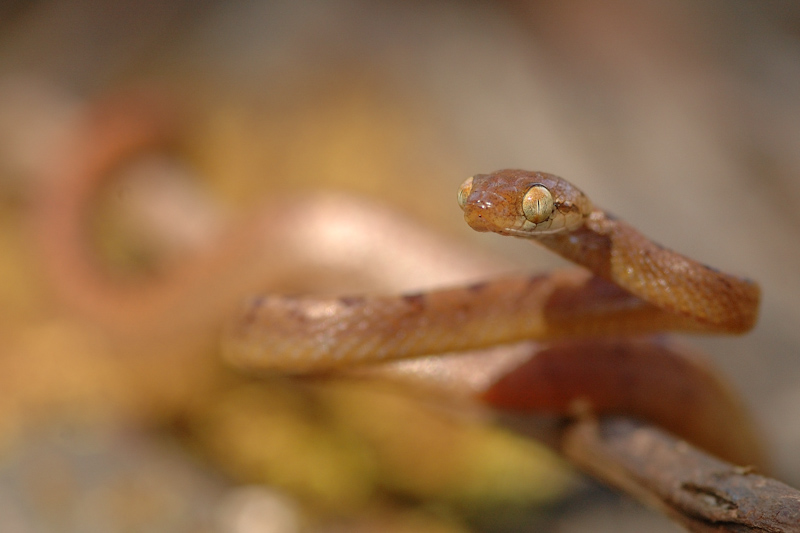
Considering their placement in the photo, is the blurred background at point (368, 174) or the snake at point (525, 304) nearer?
the snake at point (525, 304)

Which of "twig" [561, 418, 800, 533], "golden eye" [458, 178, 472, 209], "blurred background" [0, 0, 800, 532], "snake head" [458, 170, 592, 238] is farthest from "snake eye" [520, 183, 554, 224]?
"blurred background" [0, 0, 800, 532]

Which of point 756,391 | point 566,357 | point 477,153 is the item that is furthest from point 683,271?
point 477,153

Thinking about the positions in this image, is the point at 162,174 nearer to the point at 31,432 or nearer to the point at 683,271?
the point at 31,432

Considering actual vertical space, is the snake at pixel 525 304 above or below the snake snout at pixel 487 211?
below

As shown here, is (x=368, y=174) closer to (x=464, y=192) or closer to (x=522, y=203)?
(x=464, y=192)

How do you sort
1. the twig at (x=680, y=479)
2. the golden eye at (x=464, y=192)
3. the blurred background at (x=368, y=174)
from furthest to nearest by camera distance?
1. the blurred background at (x=368, y=174)
2. the golden eye at (x=464, y=192)
3. the twig at (x=680, y=479)

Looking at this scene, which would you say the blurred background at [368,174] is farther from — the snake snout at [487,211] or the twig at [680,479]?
A: the snake snout at [487,211]

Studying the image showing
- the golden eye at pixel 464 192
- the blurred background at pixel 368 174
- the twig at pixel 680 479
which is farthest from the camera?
the blurred background at pixel 368 174

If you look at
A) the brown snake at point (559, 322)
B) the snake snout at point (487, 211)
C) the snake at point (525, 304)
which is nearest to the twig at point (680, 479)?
the brown snake at point (559, 322)
